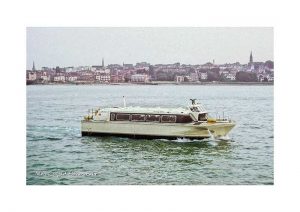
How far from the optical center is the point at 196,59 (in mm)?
11555

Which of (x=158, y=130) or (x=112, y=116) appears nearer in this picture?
(x=158, y=130)

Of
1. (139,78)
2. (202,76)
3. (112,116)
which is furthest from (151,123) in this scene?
(202,76)

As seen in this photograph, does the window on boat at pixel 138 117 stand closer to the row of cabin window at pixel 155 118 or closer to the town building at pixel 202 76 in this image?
the row of cabin window at pixel 155 118

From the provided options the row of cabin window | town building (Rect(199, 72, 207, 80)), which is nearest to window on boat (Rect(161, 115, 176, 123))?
the row of cabin window

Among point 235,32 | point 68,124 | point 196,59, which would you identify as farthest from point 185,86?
point 68,124

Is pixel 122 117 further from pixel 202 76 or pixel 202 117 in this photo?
pixel 202 76

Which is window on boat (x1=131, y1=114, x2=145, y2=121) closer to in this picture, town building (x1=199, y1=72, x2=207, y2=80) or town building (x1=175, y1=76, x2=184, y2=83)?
town building (x1=175, y1=76, x2=184, y2=83)

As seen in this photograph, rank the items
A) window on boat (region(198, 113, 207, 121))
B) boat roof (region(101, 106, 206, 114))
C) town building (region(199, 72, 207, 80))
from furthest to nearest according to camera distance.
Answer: boat roof (region(101, 106, 206, 114)), window on boat (region(198, 113, 207, 121)), town building (region(199, 72, 207, 80))

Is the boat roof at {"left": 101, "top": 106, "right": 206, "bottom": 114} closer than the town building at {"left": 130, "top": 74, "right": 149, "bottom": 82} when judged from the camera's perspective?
No

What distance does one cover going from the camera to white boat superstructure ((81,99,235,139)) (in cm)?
A: 1195

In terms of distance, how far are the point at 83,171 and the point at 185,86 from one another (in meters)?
2.16

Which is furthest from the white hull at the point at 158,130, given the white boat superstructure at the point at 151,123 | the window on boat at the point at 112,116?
the window on boat at the point at 112,116

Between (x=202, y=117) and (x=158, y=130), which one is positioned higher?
(x=202, y=117)

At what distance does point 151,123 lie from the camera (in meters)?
12.1
